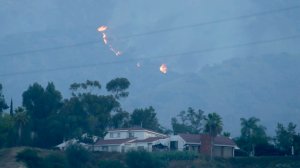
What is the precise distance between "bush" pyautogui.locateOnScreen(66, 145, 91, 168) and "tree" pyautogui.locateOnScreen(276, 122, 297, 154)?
35733 mm

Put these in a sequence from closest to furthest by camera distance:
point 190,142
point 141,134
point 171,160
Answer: point 171,160, point 190,142, point 141,134

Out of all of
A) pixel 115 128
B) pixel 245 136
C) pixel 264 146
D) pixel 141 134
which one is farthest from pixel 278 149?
pixel 115 128

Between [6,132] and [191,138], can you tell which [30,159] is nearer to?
[6,132]

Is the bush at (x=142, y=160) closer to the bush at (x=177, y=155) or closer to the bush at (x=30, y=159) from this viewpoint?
the bush at (x=177, y=155)

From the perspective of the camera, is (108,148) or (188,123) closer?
(108,148)

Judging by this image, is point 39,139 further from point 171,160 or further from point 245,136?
point 245,136

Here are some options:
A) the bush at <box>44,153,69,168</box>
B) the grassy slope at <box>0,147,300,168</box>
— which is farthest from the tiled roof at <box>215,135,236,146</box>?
the bush at <box>44,153,69,168</box>

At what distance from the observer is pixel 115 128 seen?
151m

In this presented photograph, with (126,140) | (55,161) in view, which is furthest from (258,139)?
(55,161)

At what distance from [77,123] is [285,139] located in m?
38.3

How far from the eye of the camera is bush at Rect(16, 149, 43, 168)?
362ft

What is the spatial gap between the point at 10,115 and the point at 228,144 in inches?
1544

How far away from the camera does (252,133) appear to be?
146 metres

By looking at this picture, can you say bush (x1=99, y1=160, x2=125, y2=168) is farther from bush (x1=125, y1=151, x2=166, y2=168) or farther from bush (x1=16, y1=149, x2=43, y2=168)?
bush (x1=16, y1=149, x2=43, y2=168)
